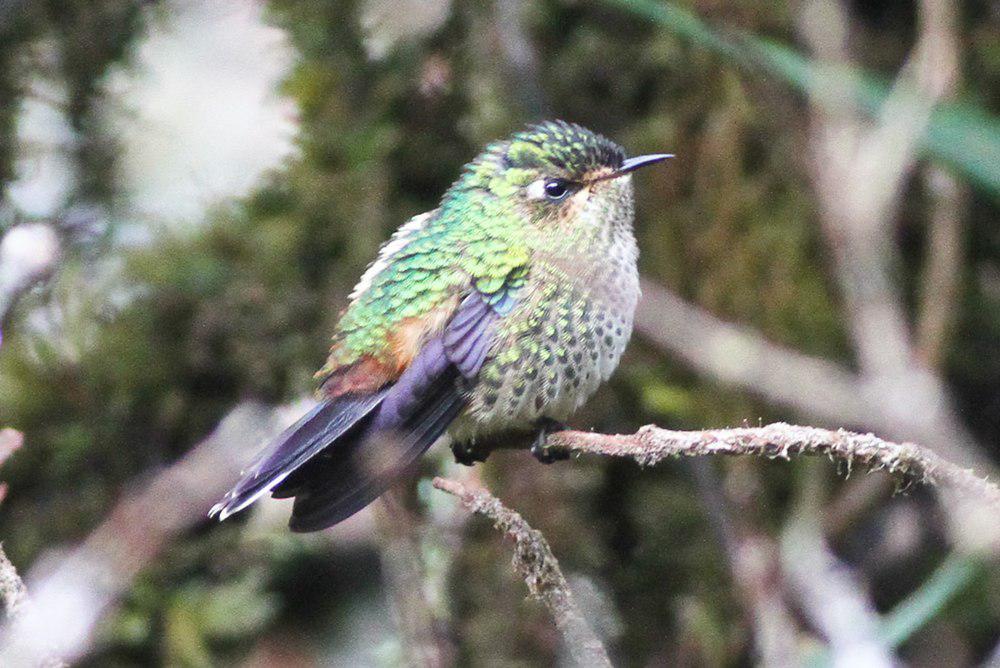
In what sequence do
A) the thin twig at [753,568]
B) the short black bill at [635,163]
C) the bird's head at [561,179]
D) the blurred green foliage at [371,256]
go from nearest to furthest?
the short black bill at [635,163]
the bird's head at [561,179]
the thin twig at [753,568]
the blurred green foliage at [371,256]

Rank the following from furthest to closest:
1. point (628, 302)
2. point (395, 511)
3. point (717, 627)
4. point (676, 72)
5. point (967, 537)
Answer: point (676, 72)
point (717, 627)
point (967, 537)
point (628, 302)
point (395, 511)

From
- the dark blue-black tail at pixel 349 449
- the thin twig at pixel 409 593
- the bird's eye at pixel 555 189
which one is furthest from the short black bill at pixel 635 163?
the thin twig at pixel 409 593

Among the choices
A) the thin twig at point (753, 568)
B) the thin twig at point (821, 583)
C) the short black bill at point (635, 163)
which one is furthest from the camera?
the thin twig at point (753, 568)

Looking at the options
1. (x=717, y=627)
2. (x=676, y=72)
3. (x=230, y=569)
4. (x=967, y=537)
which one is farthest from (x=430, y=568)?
(x=676, y=72)

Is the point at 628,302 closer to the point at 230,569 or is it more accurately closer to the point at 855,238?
the point at 855,238

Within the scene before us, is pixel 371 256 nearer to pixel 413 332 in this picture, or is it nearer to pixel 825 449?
pixel 413 332

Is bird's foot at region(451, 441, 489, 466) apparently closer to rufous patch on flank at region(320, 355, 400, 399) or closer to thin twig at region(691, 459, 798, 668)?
rufous patch on flank at region(320, 355, 400, 399)

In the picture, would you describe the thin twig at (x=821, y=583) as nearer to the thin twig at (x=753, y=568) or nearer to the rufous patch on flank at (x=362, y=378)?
the thin twig at (x=753, y=568)

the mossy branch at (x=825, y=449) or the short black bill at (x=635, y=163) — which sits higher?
the mossy branch at (x=825, y=449)
